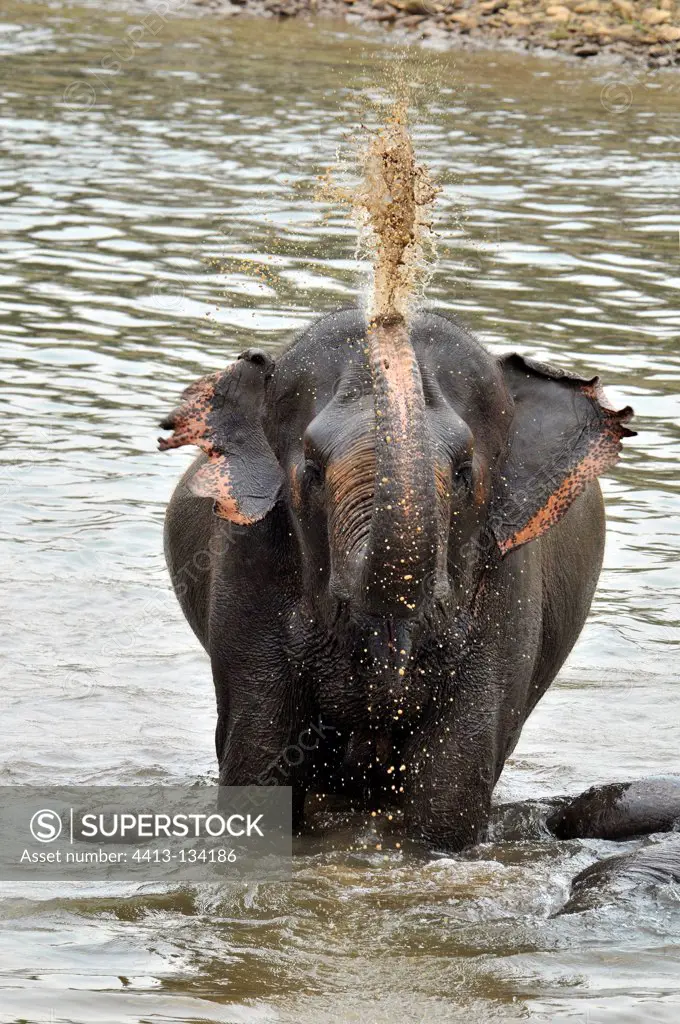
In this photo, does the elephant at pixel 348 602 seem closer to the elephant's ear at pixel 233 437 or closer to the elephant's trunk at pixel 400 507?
the elephant's ear at pixel 233 437

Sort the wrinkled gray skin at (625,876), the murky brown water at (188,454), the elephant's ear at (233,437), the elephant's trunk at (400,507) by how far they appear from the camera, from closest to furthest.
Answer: the elephant's trunk at (400,507) < the murky brown water at (188,454) < the wrinkled gray skin at (625,876) < the elephant's ear at (233,437)

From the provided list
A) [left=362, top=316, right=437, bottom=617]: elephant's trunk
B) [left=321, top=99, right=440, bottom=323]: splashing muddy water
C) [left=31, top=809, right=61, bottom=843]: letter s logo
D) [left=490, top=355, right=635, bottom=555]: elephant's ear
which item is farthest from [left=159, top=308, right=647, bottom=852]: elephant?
[left=31, top=809, right=61, bottom=843]: letter s logo

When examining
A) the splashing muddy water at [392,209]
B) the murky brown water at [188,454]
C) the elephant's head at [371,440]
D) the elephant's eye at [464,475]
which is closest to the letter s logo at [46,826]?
the murky brown water at [188,454]

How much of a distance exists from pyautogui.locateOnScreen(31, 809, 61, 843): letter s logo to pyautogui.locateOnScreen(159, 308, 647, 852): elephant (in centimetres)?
62

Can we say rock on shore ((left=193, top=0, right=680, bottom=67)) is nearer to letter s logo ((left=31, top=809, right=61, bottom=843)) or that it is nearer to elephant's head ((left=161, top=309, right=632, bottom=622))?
elephant's head ((left=161, top=309, right=632, bottom=622))

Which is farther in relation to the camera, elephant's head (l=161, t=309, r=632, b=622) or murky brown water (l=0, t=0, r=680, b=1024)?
elephant's head (l=161, t=309, r=632, b=622)

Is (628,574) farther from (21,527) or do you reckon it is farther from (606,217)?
(606,217)

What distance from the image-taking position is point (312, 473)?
5.39 metres

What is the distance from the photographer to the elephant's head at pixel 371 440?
512 centimetres

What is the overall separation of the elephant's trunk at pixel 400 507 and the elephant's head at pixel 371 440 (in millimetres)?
228

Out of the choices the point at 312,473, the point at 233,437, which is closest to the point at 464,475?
the point at 312,473

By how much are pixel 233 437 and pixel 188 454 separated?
5.24 m

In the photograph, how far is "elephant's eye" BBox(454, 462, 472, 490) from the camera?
5.33 meters

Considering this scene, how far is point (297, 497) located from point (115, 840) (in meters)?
1.45
